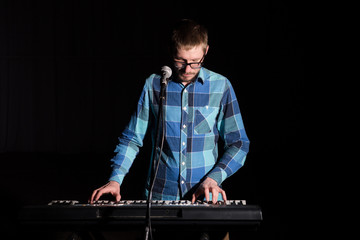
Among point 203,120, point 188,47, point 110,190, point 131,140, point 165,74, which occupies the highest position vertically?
point 188,47

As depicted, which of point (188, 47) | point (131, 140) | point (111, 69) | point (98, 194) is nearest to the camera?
point (98, 194)

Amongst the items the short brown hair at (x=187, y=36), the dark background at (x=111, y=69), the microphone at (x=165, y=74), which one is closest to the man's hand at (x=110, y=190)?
the microphone at (x=165, y=74)

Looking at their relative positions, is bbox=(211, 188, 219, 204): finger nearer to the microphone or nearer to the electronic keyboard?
the electronic keyboard

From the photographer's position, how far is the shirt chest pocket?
5.92 feet

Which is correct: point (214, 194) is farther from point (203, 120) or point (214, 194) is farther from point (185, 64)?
point (185, 64)

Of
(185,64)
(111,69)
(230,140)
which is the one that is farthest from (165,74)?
(111,69)

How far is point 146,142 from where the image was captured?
688cm

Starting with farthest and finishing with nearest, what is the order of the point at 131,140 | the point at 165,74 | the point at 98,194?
the point at 131,140
the point at 98,194
the point at 165,74

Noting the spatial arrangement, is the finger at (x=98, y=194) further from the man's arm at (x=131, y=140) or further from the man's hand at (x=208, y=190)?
the man's hand at (x=208, y=190)

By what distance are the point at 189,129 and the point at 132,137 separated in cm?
28

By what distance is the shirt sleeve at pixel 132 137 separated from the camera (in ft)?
5.59

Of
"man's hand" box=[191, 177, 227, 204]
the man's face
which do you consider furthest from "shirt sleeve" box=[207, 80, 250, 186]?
the man's face

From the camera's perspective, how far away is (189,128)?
180 centimetres

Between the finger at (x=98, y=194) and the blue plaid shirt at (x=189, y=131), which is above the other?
the blue plaid shirt at (x=189, y=131)
